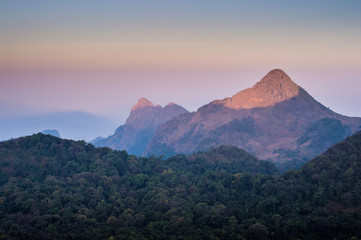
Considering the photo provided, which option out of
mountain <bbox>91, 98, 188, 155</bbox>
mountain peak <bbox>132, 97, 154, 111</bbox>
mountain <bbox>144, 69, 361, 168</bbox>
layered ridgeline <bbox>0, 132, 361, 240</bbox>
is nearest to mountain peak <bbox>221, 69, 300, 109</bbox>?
mountain <bbox>144, 69, 361, 168</bbox>

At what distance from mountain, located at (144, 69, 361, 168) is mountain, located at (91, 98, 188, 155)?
2809 centimetres

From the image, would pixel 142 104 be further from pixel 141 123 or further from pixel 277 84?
pixel 277 84

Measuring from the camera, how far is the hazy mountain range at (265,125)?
380ft

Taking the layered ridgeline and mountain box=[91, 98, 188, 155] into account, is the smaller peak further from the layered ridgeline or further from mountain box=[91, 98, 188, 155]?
the layered ridgeline

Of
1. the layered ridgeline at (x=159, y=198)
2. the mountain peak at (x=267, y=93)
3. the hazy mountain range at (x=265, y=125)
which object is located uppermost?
the mountain peak at (x=267, y=93)

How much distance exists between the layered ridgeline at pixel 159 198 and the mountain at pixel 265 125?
157 ft

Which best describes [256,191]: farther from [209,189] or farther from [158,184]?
[158,184]

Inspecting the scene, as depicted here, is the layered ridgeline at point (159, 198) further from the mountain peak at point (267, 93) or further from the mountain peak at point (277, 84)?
the mountain peak at point (277, 84)

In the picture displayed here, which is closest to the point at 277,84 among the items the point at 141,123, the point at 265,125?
the point at 265,125

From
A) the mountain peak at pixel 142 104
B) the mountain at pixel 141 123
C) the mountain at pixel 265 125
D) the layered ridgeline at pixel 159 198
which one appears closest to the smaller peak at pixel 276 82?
the mountain at pixel 265 125

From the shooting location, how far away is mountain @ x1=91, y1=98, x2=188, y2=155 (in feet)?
592

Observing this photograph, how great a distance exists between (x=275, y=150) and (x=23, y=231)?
85.1 m

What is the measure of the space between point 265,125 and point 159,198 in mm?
81977

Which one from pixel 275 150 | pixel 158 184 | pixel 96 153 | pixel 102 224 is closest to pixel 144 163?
pixel 96 153
